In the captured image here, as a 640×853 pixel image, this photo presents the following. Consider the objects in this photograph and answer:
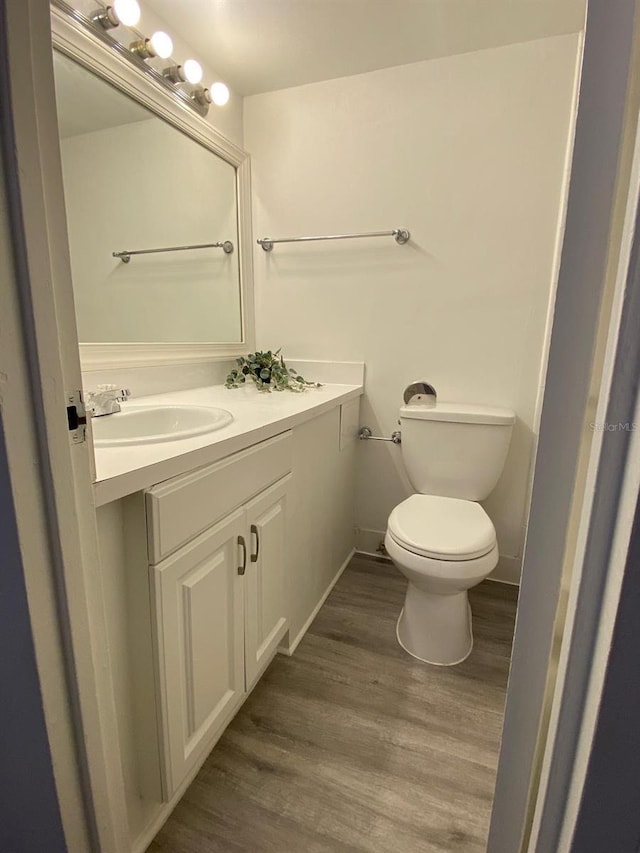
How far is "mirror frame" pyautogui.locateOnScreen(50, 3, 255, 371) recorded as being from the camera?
1135 millimetres

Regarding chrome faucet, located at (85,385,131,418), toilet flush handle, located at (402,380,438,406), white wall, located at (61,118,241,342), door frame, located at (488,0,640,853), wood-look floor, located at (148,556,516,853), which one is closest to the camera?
door frame, located at (488,0,640,853)

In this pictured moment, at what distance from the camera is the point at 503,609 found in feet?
5.59

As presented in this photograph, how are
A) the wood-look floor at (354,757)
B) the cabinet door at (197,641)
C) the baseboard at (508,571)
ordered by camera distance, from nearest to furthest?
1. the cabinet door at (197,641)
2. the wood-look floor at (354,757)
3. the baseboard at (508,571)

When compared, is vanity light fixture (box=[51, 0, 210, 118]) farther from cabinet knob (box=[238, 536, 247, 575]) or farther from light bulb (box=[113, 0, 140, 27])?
cabinet knob (box=[238, 536, 247, 575])

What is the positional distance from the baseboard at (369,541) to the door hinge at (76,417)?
1734 mm

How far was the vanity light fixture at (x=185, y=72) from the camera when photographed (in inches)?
56.0

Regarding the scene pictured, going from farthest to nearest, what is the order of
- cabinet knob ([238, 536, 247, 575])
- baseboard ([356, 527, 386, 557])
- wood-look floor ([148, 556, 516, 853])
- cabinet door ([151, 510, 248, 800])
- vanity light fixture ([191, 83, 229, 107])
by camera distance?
baseboard ([356, 527, 386, 557]) → vanity light fixture ([191, 83, 229, 107]) → cabinet knob ([238, 536, 247, 575]) → wood-look floor ([148, 556, 516, 853]) → cabinet door ([151, 510, 248, 800])

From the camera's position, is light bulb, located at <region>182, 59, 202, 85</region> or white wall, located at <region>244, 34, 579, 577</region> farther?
white wall, located at <region>244, 34, 579, 577</region>

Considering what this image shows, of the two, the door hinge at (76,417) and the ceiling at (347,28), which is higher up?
the ceiling at (347,28)

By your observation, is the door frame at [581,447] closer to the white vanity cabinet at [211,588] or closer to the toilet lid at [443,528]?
the white vanity cabinet at [211,588]

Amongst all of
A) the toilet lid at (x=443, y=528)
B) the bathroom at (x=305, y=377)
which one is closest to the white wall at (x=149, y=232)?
the bathroom at (x=305, y=377)

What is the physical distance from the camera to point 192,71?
1.47m

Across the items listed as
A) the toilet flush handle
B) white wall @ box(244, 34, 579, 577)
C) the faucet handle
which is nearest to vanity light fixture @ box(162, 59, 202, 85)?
white wall @ box(244, 34, 579, 577)

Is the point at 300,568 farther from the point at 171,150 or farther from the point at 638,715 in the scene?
the point at 171,150
